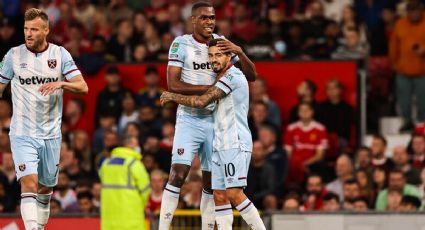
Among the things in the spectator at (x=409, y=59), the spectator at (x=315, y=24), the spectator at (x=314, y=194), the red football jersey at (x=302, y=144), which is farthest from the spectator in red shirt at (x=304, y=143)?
the spectator at (x=315, y=24)

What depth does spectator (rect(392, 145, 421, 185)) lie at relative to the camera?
1867 cm

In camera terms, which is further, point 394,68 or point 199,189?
point 394,68

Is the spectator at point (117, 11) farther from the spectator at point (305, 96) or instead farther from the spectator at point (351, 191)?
the spectator at point (351, 191)

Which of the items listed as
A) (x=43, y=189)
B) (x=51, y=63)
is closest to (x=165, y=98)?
(x=51, y=63)

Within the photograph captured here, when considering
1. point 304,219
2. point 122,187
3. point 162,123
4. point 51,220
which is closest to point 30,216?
point 122,187

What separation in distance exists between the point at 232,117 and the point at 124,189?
8.07ft

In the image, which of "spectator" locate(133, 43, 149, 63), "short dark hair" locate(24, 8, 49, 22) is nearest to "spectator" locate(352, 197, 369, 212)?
"spectator" locate(133, 43, 149, 63)

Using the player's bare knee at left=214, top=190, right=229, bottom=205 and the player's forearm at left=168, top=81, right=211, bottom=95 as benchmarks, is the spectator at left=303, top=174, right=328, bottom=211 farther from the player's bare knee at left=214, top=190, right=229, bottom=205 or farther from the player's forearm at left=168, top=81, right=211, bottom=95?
the player's forearm at left=168, top=81, right=211, bottom=95

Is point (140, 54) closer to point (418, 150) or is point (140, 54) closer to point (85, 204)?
point (85, 204)

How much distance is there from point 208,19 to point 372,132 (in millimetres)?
8225

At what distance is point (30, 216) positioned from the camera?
45.3 feet

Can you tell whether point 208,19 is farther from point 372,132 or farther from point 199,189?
point 372,132

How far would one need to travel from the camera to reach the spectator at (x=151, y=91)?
2075cm

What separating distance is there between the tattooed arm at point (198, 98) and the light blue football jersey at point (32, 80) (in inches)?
41.7
